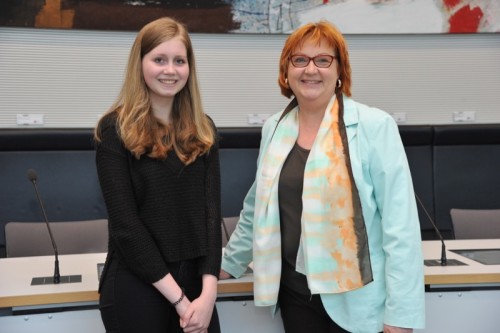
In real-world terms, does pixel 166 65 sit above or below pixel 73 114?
above

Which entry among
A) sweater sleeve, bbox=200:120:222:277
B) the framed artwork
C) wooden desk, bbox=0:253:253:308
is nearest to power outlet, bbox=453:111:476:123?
the framed artwork

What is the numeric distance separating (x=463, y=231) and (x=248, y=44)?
2205mm

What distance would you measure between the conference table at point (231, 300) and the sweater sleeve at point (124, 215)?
0.61 meters

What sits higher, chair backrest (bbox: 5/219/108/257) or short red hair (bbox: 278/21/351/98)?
short red hair (bbox: 278/21/351/98)

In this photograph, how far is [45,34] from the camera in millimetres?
4586

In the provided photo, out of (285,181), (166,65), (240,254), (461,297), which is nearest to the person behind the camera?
(166,65)

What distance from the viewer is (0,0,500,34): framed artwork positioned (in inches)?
176

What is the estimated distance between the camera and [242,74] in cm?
501

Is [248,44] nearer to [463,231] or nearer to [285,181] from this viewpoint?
[463,231]

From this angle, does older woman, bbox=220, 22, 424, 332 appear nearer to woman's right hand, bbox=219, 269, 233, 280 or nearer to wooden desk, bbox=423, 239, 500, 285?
woman's right hand, bbox=219, 269, 233, 280

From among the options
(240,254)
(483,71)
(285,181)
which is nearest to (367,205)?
(285,181)

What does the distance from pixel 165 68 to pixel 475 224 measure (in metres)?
2.63

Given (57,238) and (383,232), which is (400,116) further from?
(383,232)

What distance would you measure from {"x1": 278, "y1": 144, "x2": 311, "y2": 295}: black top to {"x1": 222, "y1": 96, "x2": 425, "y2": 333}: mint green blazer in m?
0.13
